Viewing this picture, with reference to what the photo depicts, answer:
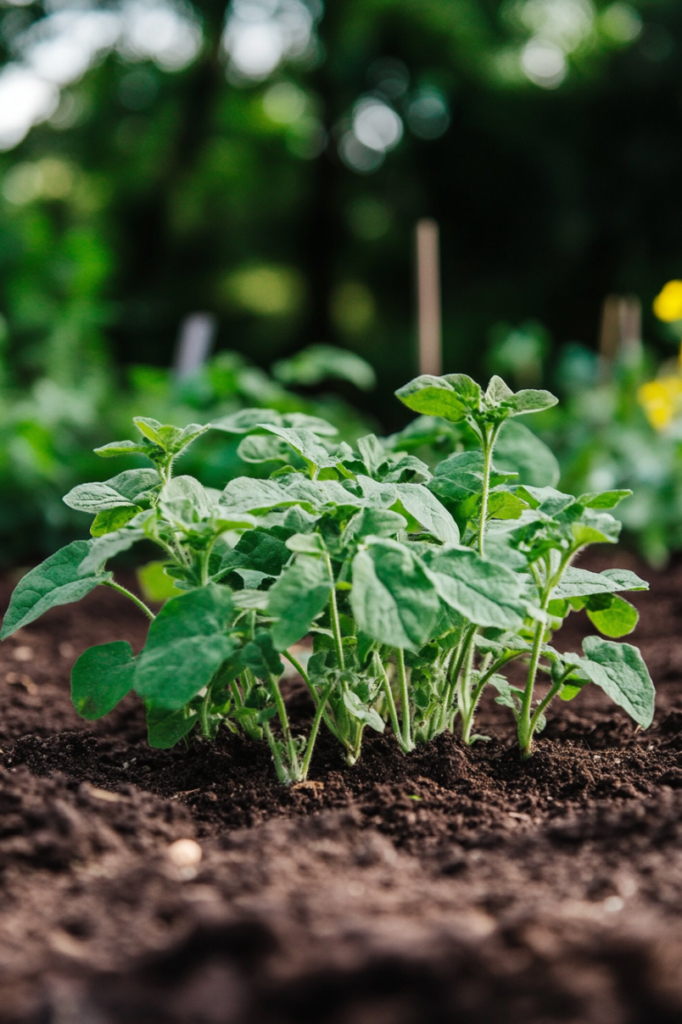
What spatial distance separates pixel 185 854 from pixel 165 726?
27cm

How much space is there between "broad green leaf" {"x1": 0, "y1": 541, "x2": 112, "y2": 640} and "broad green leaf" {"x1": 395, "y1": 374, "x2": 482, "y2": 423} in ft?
1.68

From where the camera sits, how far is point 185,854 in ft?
3.53

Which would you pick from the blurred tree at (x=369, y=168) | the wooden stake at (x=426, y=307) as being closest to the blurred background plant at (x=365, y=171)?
the blurred tree at (x=369, y=168)

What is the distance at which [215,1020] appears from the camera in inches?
26.8

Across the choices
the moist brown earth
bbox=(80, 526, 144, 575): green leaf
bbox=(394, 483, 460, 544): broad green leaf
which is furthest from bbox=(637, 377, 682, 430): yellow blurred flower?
bbox=(80, 526, 144, 575): green leaf

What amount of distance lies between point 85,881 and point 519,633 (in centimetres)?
71

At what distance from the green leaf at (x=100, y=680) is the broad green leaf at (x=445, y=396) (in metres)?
0.57

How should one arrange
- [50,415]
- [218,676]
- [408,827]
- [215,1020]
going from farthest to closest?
[50,415]
[218,676]
[408,827]
[215,1020]

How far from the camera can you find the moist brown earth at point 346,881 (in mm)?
713

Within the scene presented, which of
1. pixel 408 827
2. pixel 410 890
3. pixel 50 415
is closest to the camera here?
pixel 410 890

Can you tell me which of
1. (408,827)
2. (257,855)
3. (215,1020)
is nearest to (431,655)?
(408,827)

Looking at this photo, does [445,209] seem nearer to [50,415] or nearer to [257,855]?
[50,415]

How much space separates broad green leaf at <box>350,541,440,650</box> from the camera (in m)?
1.03

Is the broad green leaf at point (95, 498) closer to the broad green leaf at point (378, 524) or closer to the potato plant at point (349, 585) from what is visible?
the potato plant at point (349, 585)
